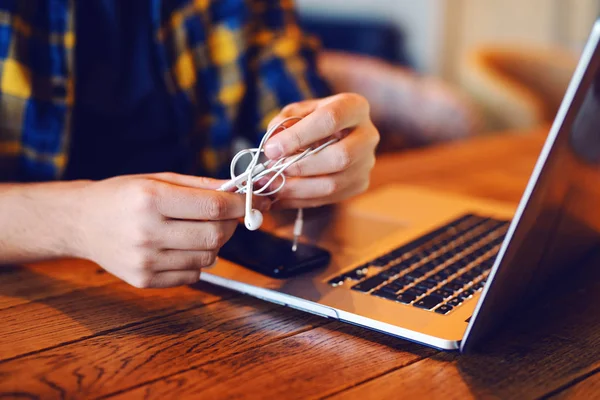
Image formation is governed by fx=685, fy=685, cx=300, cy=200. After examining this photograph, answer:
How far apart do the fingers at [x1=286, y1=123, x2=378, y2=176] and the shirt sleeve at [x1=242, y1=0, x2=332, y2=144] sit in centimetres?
48

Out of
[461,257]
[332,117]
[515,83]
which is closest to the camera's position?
[332,117]

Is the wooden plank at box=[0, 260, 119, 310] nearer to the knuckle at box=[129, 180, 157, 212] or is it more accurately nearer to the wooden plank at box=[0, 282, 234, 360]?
the wooden plank at box=[0, 282, 234, 360]

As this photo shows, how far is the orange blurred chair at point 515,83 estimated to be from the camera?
1975 mm

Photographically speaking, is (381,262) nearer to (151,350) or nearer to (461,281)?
(461,281)

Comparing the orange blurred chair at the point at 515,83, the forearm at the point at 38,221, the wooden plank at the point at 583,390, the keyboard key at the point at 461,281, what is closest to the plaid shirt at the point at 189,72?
the forearm at the point at 38,221

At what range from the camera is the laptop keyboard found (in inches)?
24.2

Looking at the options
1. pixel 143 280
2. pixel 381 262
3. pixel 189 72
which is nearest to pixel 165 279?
pixel 143 280

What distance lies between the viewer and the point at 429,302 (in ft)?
1.96

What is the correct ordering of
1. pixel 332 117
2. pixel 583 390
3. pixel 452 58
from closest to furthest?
pixel 583 390 < pixel 332 117 < pixel 452 58

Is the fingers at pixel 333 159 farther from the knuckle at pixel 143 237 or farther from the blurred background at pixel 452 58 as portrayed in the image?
the blurred background at pixel 452 58

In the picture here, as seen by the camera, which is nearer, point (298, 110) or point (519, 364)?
point (519, 364)

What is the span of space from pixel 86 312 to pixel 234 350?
16 cm

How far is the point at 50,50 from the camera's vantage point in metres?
0.91

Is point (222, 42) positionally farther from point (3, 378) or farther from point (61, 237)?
point (3, 378)
